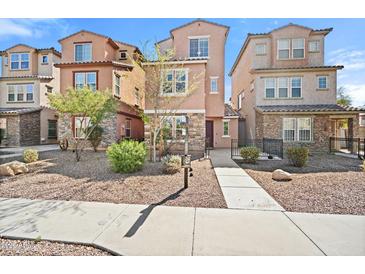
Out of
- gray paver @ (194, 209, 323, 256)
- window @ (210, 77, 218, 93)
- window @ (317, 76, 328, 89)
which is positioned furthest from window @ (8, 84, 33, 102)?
window @ (317, 76, 328, 89)

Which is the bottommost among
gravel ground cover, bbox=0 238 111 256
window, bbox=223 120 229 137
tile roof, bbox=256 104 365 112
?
gravel ground cover, bbox=0 238 111 256

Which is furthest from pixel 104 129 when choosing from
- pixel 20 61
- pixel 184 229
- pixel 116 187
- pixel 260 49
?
pixel 260 49

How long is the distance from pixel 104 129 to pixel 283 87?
15.0m

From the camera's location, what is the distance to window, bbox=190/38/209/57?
616 inches

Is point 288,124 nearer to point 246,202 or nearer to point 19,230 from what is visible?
point 246,202

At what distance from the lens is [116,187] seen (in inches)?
237

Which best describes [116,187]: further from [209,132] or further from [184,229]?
[209,132]

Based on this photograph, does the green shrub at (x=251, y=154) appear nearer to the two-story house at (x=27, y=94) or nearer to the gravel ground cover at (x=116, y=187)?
the gravel ground cover at (x=116, y=187)

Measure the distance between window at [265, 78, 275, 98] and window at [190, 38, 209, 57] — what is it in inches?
227

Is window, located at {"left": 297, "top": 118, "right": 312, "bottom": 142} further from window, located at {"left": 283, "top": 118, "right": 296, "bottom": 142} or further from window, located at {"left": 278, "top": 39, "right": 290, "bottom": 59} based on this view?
window, located at {"left": 278, "top": 39, "right": 290, "bottom": 59}

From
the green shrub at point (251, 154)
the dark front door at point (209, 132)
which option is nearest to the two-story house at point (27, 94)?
the dark front door at point (209, 132)

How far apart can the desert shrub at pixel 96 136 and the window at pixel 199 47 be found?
30.3ft
